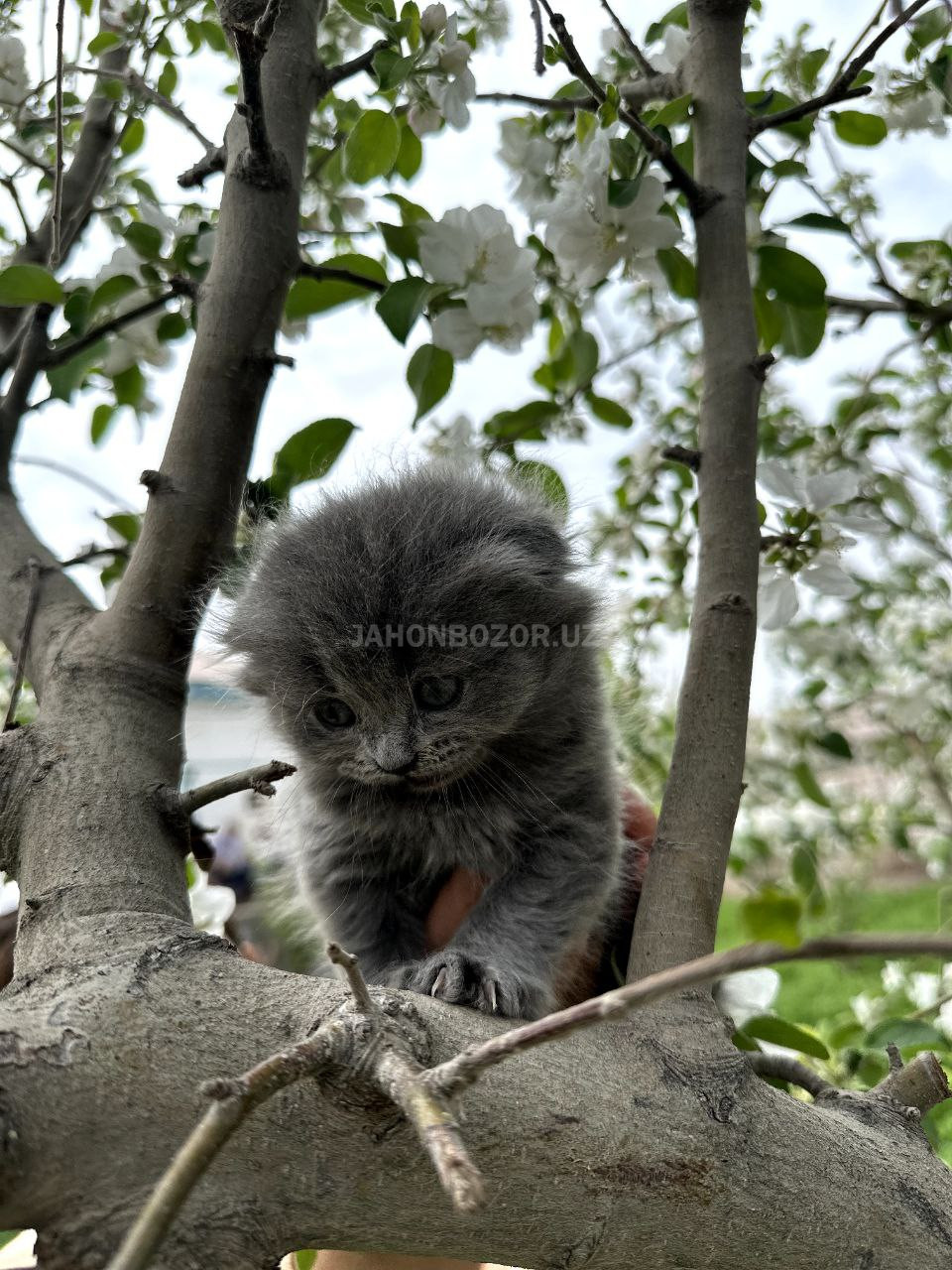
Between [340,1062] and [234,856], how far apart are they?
252cm

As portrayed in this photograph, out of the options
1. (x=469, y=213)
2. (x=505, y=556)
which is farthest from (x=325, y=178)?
(x=505, y=556)

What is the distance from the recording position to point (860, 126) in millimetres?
1557

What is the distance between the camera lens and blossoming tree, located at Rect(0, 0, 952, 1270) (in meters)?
0.76

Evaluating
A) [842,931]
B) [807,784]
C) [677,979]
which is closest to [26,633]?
[677,979]

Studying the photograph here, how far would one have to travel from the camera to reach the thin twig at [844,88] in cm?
132

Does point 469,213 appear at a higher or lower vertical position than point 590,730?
higher

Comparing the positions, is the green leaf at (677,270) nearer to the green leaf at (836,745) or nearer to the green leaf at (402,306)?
the green leaf at (402,306)

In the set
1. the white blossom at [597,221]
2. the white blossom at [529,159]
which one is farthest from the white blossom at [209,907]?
the white blossom at [529,159]

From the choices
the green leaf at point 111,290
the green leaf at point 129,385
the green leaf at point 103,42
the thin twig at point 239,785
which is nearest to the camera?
the thin twig at point 239,785

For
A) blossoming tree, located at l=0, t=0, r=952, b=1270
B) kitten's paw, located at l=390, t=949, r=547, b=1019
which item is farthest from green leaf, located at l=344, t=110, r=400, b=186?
kitten's paw, located at l=390, t=949, r=547, b=1019

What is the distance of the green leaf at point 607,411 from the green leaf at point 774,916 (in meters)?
1.36

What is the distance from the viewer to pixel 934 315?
1801 millimetres

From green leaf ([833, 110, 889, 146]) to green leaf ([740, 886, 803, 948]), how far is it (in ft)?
4.52

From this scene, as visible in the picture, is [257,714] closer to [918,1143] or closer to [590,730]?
[590,730]
